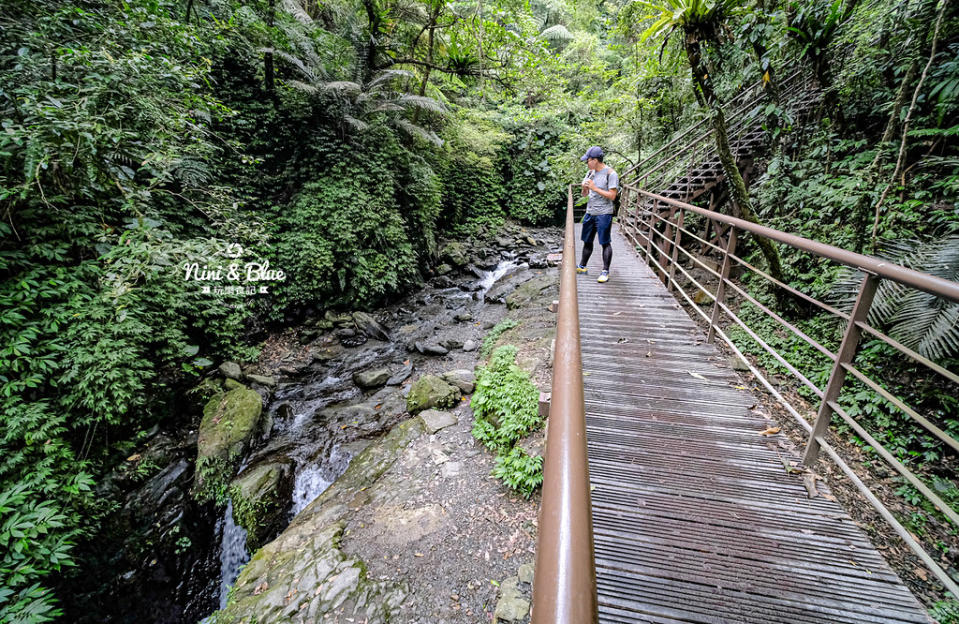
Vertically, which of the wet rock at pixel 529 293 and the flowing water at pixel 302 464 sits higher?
the wet rock at pixel 529 293

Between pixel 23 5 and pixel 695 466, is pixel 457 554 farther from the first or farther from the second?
pixel 23 5

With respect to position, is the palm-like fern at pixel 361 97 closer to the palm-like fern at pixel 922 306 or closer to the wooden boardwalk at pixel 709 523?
the wooden boardwalk at pixel 709 523

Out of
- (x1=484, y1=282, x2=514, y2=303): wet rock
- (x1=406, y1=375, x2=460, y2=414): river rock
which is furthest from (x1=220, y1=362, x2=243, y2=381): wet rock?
(x1=484, y1=282, x2=514, y2=303): wet rock

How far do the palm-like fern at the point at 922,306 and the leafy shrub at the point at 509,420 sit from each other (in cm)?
347

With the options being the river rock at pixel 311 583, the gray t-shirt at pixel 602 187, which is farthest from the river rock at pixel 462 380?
the gray t-shirt at pixel 602 187

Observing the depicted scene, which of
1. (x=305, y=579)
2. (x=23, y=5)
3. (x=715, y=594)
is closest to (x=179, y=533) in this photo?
(x=305, y=579)

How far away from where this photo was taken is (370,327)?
8.77m

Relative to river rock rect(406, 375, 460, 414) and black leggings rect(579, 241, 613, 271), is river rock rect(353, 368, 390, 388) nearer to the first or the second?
river rock rect(406, 375, 460, 414)

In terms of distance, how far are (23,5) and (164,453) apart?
575 cm

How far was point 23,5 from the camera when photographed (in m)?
4.37

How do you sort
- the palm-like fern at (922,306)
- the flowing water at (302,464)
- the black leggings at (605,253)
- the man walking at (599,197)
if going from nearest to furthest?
the palm-like fern at (922,306), the flowing water at (302,464), the man walking at (599,197), the black leggings at (605,253)

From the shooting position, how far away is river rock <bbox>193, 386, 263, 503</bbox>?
486 centimetres

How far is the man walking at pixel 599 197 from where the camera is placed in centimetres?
494

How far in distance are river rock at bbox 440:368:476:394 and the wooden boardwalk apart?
2929 millimetres
